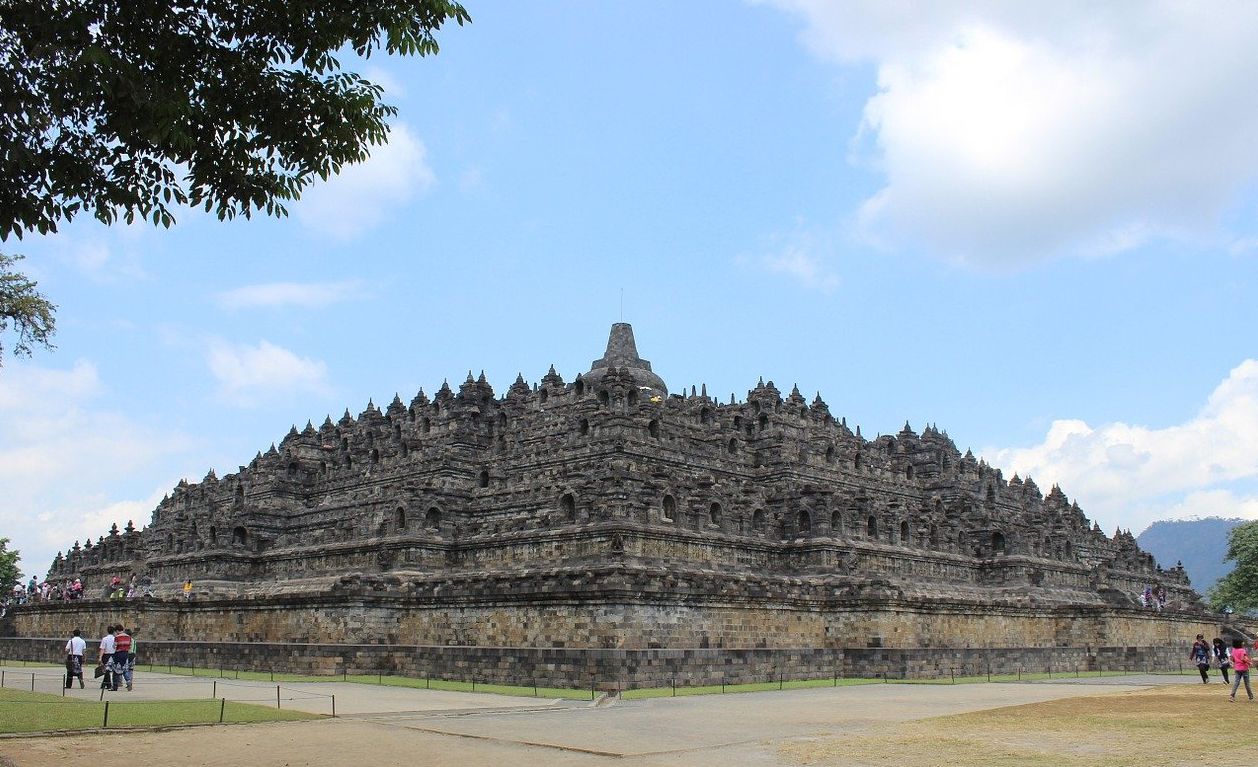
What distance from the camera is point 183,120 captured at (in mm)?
15469

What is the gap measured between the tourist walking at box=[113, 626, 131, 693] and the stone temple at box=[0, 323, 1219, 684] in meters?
8.63

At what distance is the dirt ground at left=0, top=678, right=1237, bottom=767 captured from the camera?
17375 mm

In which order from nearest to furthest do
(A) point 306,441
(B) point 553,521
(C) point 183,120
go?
(C) point 183,120 < (B) point 553,521 < (A) point 306,441

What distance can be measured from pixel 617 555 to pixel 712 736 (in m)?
20.3

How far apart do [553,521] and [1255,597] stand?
6139 cm

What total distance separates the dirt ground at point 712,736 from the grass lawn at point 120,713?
1.06 meters

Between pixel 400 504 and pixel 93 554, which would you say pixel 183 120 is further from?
pixel 93 554

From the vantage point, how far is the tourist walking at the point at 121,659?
3012 centimetres

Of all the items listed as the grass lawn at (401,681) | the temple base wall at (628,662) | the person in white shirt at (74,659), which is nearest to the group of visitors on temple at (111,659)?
the person in white shirt at (74,659)

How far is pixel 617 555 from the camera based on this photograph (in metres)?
41.2

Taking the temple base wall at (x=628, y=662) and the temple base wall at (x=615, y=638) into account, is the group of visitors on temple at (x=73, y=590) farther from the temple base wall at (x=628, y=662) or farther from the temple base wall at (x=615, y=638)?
the temple base wall at (x=628, y=662)

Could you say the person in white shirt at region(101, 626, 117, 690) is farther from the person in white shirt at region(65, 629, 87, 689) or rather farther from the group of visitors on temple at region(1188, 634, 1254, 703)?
the group of visitors on temple at region(1188, 634, 1254, 703)

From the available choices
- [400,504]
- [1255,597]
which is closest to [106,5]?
[400,504]

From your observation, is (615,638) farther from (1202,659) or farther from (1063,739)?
(1202,659)
